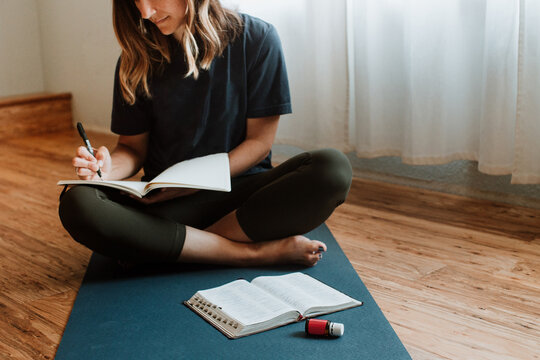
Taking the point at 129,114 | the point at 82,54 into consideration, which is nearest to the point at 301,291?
the point at 129,114

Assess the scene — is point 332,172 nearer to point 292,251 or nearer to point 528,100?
point 292,251

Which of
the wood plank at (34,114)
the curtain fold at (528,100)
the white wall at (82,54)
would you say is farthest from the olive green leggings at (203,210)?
the wood plank at (34,114)

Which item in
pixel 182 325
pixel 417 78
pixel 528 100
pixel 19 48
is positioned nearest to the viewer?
pixel 182 325

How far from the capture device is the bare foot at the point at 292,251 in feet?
4.76

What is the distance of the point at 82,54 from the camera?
3471mm

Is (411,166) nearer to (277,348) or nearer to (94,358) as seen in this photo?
(277,348)

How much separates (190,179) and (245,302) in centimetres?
27

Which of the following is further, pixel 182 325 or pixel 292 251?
pixel 292 251

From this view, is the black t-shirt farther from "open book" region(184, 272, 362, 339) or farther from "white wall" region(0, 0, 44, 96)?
"white wall" region(0, 0, 44, 96)

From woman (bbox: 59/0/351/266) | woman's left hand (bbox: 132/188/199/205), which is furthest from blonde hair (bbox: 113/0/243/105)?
woman's left hand (bbox: 132/188/199/205)

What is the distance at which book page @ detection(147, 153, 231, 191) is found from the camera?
1277 millimetres

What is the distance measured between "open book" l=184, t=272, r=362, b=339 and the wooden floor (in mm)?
128

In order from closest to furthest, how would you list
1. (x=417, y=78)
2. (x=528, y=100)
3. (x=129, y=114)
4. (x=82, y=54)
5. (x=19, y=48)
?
(x=129, y=114) < (x=528, y=100) < (x=417, y=78) < (x=82, y=54) < (x=19, y=48)

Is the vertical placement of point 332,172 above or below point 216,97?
below
